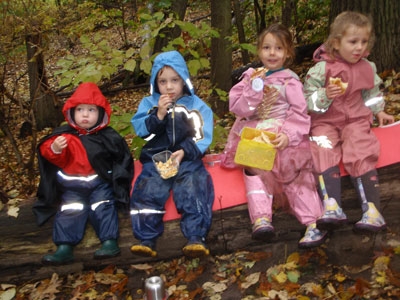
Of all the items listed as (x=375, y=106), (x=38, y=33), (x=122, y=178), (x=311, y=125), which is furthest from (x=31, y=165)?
(x=375, y=106)

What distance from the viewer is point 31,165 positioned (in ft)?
17.8

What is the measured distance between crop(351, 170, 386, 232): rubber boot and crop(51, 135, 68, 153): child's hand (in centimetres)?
246

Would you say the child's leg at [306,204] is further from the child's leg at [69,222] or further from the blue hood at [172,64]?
the child's leg at [69,222]

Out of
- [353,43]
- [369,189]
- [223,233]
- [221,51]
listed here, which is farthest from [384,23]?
[223,233]

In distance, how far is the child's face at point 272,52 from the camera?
3.66 m

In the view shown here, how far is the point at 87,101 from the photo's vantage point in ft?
12.4

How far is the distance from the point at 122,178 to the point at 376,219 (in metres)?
2.16

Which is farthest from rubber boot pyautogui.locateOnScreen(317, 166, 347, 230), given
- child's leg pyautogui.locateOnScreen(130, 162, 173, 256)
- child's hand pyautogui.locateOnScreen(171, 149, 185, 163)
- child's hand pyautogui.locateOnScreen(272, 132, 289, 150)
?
child's leg pyautogui.locateOnScreen(130, 162, 173, 256)

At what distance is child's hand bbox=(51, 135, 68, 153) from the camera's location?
3551mm

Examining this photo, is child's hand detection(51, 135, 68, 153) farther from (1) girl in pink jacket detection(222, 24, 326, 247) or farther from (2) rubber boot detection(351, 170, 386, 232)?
(2) rubber boot detection(351, 170, 386, 232)

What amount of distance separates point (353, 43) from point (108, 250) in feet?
8.98

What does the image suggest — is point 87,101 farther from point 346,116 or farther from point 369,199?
point 369,199

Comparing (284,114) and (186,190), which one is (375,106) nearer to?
(284,114)

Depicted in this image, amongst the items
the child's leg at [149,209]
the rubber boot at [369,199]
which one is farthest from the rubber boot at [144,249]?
the rubber boot at [369,199]
